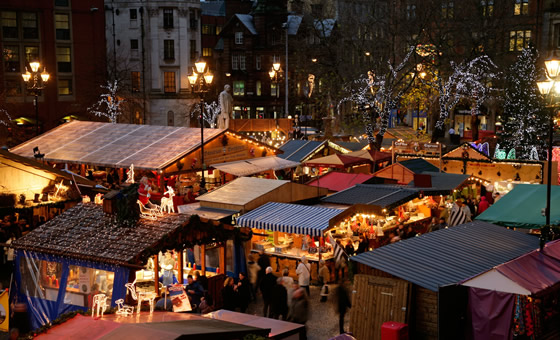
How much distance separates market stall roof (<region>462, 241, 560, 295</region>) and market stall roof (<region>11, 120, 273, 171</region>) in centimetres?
1483

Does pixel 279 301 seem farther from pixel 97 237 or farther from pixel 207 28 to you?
pixel 207 28

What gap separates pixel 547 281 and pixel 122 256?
8.48 metres

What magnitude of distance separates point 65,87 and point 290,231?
1670 inches

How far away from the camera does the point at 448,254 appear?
49.5 ft

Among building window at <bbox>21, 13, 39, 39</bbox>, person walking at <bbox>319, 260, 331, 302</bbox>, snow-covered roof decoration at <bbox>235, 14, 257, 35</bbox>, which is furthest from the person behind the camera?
snow-covered roof decoration at <bbox>235, 14, 257, 35</bbox>

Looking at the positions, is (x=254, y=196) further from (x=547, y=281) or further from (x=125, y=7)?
(x=125, y=7)

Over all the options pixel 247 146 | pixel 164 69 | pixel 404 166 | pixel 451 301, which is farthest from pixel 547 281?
pixel 164 69

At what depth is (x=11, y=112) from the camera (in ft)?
165

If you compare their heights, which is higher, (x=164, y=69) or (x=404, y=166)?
(x=164, y=69)

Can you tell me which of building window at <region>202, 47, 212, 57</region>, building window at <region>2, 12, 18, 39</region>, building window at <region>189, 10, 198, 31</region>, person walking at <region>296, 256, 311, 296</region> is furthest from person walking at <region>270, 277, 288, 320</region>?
building window at <region>202, 47, 212, 57</region>

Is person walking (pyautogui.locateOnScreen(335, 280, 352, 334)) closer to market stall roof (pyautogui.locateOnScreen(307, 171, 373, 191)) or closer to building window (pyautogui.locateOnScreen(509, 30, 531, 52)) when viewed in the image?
market stall roof (pyautogui.locateOnScreen(307, 171, 373, 191))

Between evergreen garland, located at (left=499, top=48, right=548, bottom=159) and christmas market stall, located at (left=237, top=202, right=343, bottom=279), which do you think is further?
evergreen garland, located at (left=499, top=48, right=548, bottom=159)

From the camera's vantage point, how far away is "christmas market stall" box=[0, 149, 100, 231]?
21.6 m

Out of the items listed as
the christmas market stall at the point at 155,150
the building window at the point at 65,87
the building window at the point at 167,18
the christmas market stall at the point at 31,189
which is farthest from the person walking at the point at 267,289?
the building window at the point at 167,18
